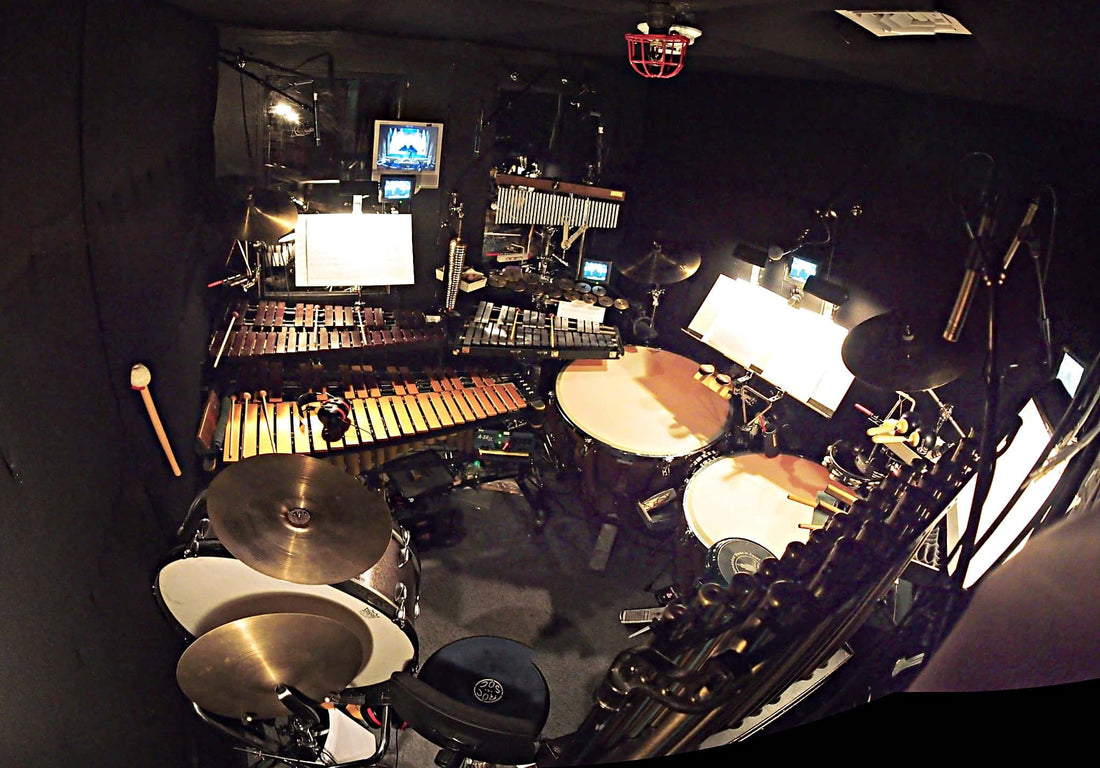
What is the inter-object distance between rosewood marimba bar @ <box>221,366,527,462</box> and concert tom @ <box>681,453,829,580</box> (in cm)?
121

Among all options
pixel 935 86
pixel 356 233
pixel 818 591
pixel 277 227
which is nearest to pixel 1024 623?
pixel 818 591

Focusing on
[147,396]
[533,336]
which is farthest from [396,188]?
[147,396]

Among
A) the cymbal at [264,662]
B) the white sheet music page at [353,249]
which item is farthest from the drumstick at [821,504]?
the white sheet music page at [353,249]

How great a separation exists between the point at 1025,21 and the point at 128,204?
228 cm

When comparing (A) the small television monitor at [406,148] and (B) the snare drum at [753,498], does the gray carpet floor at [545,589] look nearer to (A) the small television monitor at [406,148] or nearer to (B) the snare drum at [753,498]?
(B) the snare drum at [753,498]

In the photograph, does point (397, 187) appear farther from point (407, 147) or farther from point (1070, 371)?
point (1070, 371)

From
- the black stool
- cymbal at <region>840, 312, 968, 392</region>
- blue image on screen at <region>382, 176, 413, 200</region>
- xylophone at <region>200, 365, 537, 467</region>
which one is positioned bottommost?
the black stool

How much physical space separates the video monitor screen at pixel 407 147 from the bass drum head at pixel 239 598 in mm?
2157

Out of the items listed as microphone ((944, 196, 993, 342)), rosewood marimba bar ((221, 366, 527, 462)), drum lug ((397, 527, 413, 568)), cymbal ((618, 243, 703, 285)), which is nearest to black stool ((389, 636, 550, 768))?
drum lug ((397, 527, 413, 568))

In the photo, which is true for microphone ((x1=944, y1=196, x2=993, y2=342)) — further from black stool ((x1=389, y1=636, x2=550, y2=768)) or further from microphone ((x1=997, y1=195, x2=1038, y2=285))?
black stool ((x1=389, y1=636, x2=550, y2=768))

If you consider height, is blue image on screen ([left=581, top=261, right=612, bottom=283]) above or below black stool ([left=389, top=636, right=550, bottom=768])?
above

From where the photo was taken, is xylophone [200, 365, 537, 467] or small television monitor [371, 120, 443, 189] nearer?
xylophone [200, 365, 537, 467]

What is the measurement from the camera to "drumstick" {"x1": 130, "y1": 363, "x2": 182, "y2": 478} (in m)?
1.94

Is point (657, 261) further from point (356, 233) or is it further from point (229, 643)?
point (229, 643)
